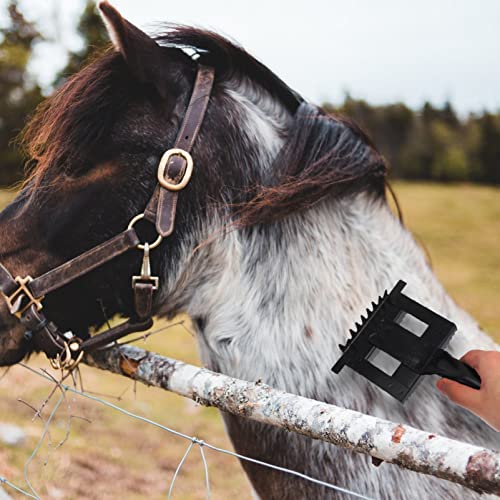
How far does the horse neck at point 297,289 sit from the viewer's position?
62.3 inches

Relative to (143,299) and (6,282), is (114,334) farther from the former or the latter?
(6,282)

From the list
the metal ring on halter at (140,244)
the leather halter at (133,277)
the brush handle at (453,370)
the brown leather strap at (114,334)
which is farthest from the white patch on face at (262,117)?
the brush handle at (453,370)

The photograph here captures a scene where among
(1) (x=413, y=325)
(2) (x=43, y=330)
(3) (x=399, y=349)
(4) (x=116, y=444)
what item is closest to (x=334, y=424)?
(3) (x=399, y=349)

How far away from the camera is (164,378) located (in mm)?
1640

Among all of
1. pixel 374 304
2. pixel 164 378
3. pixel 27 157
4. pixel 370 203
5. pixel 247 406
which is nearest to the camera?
pixel 247 406

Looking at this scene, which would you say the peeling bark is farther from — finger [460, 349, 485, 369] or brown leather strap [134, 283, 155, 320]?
finger [460, 349, 485, 369]

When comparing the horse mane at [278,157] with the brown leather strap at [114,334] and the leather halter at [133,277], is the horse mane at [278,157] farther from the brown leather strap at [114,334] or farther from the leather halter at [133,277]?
the brown leather strap at [114,334]

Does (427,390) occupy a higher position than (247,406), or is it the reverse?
(427,390)

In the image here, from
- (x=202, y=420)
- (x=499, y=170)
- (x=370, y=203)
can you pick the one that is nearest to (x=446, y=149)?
(x=499, y=170)

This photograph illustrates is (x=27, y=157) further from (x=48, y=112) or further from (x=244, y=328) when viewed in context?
(x=244, y=328)

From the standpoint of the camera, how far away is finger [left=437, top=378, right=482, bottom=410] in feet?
4.71

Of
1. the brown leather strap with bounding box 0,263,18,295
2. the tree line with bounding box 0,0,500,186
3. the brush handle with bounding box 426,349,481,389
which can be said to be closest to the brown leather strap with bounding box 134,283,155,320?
the brown leather strap with bounding box 0,263,18,295

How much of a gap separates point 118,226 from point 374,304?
0.73 meters

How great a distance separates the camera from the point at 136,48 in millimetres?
1541
